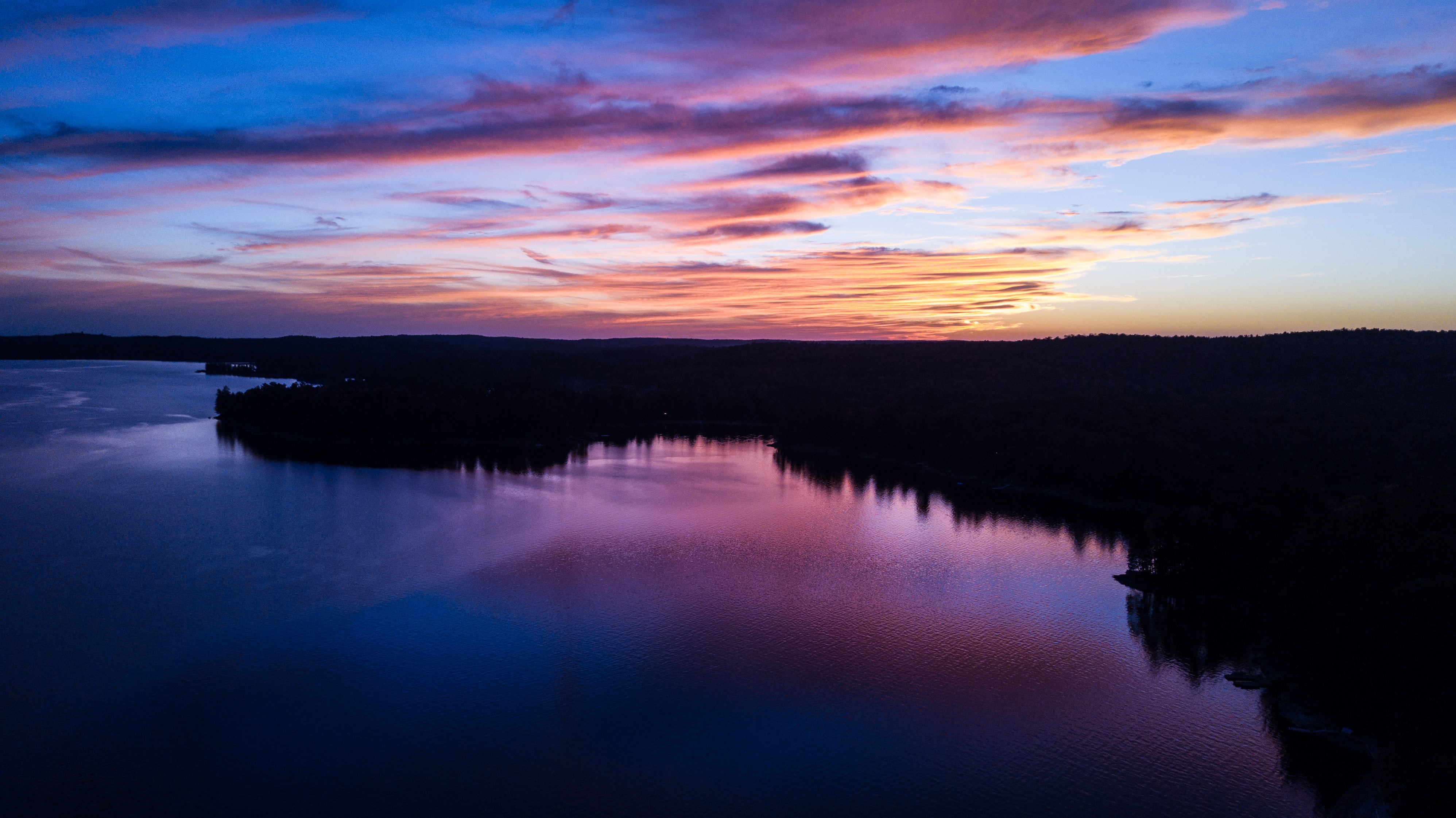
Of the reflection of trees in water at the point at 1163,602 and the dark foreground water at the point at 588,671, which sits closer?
the dark foreground water at the point at 588,671

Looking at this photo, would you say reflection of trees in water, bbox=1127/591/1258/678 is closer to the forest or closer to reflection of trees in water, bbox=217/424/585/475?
the forest

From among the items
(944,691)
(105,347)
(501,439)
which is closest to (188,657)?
(944,691)

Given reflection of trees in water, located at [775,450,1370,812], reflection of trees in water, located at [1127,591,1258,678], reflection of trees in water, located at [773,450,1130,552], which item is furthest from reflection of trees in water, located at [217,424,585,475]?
reflection of trees in water, located at [1127,591,1258,678]

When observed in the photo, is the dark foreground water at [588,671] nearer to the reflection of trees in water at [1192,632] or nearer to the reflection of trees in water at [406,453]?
the reflection of trees in water at [1192,632]

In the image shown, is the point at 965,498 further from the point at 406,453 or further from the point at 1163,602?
the point at 406,453

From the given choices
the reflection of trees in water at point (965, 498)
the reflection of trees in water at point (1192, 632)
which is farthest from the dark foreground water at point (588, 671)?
the reflection of trees in water at point (965, 498)

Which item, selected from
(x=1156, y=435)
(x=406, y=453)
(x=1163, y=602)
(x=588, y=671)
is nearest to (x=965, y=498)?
(x=1156, y=435)

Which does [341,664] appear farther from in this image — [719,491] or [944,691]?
[719,491]

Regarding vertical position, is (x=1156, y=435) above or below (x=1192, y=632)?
above
